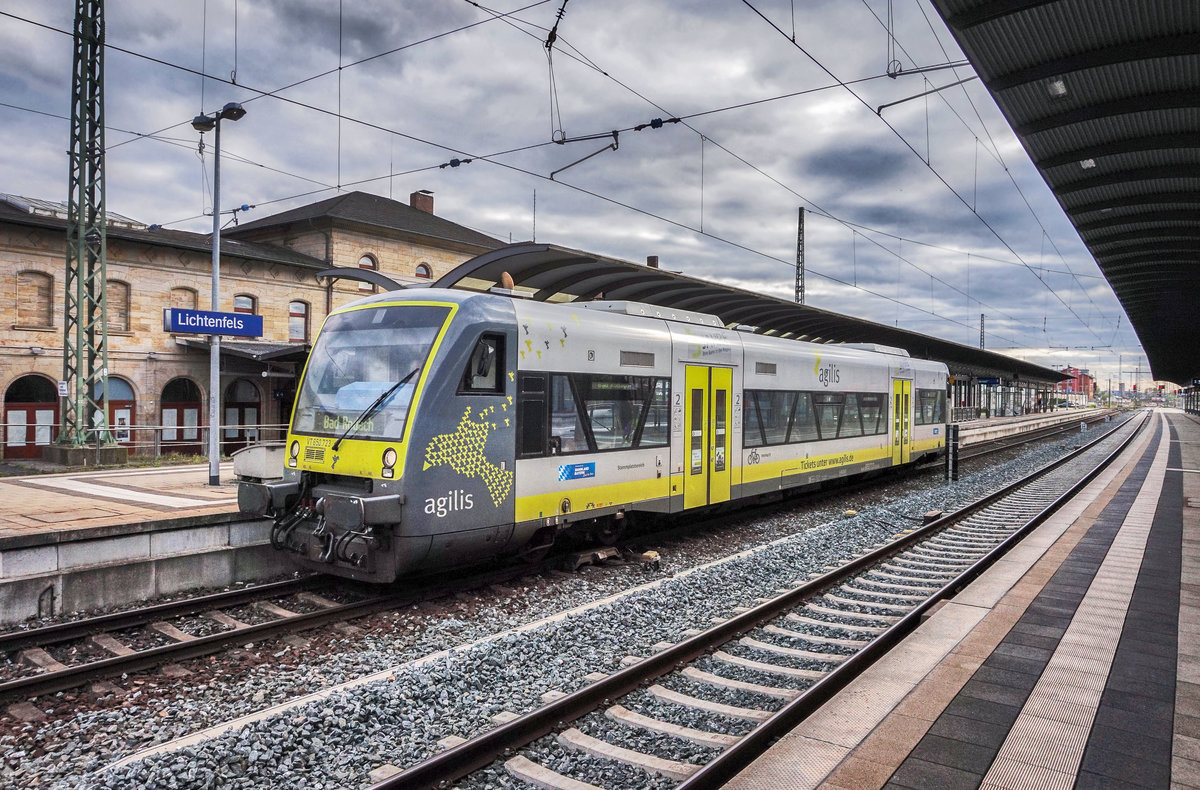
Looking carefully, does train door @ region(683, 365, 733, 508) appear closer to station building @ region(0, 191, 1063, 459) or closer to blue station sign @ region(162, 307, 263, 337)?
station building @ region(0, 191, 1063, 459)

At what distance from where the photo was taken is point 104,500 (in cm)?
1092

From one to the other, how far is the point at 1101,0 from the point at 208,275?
24482 mm

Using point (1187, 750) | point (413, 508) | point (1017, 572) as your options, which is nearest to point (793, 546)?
point (1017, 572)

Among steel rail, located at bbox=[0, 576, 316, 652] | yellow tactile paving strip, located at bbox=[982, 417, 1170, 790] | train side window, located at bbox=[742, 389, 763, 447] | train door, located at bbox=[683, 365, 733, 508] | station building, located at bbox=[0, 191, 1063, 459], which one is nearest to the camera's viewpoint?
yellow tactile paving strip, located at bbox=[982, 417, 1170, 790]

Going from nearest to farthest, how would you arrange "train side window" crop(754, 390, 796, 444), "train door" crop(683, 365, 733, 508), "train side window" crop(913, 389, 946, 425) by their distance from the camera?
"train door" crop(683, 365, 733, 508)
"train side window" crop(754, 390, 796, 444)
"train side window" crop(913, 389, 946, 425)

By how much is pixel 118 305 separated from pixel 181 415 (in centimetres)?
384

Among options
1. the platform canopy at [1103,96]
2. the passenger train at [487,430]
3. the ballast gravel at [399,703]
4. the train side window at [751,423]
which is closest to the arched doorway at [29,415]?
the passenger train at [487,430]

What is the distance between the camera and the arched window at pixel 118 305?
22281mm

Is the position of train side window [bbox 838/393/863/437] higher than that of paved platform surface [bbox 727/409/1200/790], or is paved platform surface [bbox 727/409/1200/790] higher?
train side window [bbox 838/393/863/437]

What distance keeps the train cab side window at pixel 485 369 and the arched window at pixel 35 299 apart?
1947cm

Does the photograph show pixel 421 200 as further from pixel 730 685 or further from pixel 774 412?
pixel 730 685

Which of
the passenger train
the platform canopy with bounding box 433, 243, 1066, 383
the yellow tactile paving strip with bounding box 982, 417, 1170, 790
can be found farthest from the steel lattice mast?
the yellow tactile paving strip with bounding box 982, 417, 1170, 790

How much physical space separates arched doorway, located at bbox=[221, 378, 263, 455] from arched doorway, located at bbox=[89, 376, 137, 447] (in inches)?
104

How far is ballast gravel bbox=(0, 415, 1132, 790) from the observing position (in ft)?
14.1
